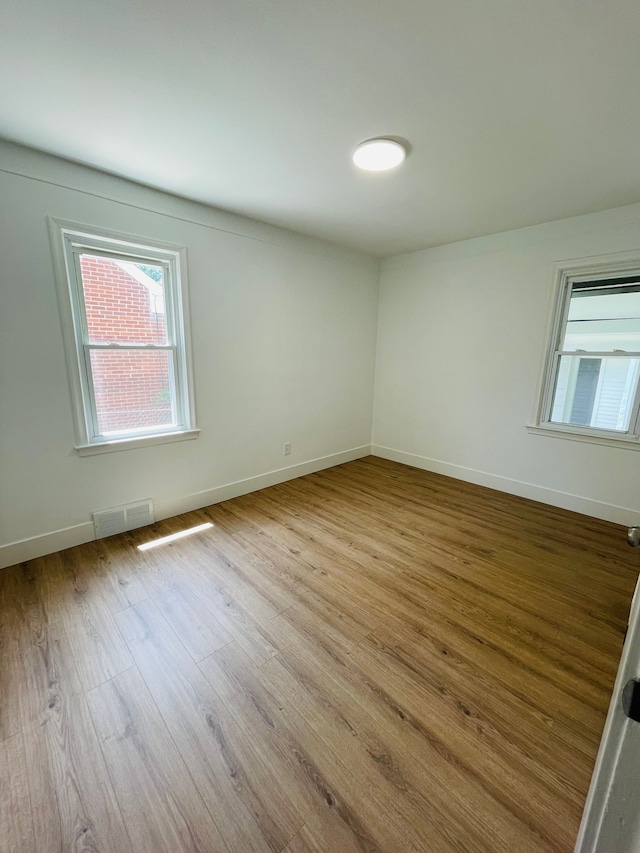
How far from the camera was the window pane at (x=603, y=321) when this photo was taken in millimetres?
2844

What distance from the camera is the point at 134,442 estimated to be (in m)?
2.67

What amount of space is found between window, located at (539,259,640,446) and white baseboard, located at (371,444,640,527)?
1.98 feet

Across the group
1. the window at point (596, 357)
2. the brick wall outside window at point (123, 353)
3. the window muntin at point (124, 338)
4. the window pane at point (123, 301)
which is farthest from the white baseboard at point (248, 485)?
the window at point (596, 357)

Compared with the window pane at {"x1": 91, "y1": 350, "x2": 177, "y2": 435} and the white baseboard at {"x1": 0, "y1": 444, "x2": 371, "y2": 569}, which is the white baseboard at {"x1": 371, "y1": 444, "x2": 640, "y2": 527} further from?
the window pane at {"x1": 91, "y1": 350, "x2": 177, "y2": 435}

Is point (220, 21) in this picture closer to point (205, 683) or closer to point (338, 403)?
point (205, 683)

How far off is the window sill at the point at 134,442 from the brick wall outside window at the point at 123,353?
0.14 metres

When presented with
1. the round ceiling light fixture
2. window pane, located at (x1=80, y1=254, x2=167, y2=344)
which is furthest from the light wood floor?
the round ceiling light fixture

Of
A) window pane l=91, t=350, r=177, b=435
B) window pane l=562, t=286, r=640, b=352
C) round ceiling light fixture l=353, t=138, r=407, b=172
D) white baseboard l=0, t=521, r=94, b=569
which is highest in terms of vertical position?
round ceiling light fixture l=353, t=138, r=407, b=172

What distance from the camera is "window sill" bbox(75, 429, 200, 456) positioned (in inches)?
97.2

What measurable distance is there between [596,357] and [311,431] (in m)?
2.78

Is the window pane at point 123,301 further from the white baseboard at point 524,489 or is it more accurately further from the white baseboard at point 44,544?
the white baseboard at point 524,489

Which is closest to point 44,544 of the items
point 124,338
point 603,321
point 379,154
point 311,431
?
point 124,338

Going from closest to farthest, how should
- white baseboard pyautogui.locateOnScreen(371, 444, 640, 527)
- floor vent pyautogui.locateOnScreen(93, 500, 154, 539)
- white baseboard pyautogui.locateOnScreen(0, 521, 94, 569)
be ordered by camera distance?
white baseboard pyautogui.locateOnScreen(0, 521, 94, 569) → floor vent pyautogui.locateOnScreen(93, 500, 154, 539) → white baseboard pyautogui.locateOnScreen(371, 444, 640, 527)

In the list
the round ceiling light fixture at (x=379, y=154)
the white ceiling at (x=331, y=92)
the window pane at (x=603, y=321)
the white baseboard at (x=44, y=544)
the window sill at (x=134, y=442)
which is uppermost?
the white ceiling at (x=331, y=92)
